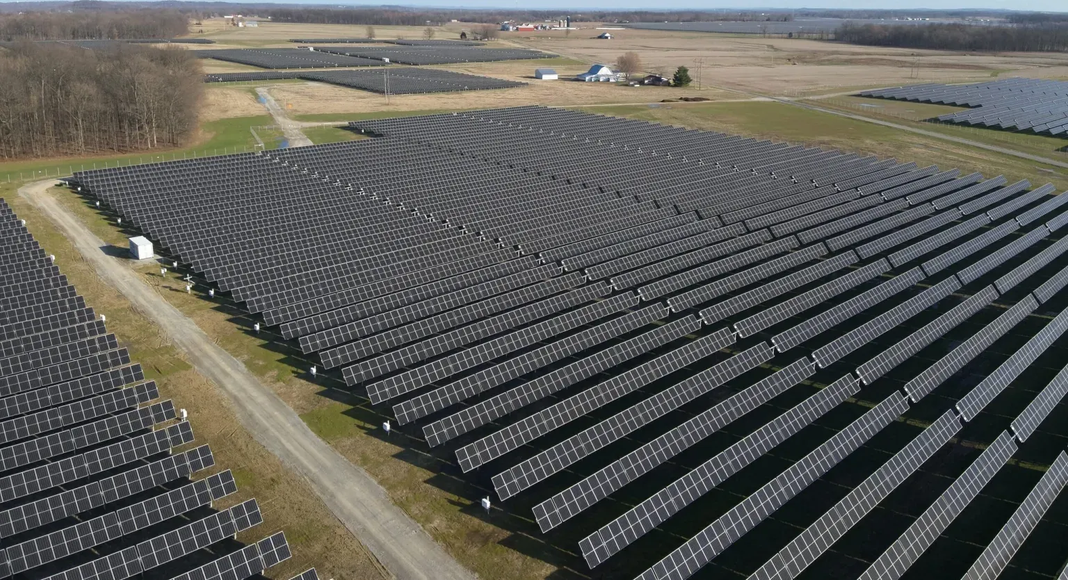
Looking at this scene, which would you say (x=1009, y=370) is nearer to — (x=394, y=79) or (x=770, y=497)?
(x=770, y=497)

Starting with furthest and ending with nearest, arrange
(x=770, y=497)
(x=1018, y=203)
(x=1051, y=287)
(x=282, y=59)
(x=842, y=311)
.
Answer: (x=282, y=59)
(x=1018, y=203)
(x=1051, y=287)
(x=842, y=311)
(x=770, y=497)

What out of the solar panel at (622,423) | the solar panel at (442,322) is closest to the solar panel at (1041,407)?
the solar panel at (622,423)

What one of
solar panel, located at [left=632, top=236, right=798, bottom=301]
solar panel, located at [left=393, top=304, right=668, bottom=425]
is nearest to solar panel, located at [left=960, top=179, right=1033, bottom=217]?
solar panel, located at [left=632, top=236, right=798, bottom=301]

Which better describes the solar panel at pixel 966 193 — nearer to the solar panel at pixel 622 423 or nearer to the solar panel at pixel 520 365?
the solar panel at pixel 622 423

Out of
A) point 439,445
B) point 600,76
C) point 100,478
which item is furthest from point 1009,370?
point 600,76

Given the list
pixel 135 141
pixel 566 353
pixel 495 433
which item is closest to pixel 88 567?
pixel 495 433

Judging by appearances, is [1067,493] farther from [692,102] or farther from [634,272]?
[692,102]

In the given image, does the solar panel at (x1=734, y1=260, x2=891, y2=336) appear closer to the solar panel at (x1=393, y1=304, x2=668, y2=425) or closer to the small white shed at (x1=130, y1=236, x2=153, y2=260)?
the solar panel at (x1=393, y1=304, x2=668, y2=425)
